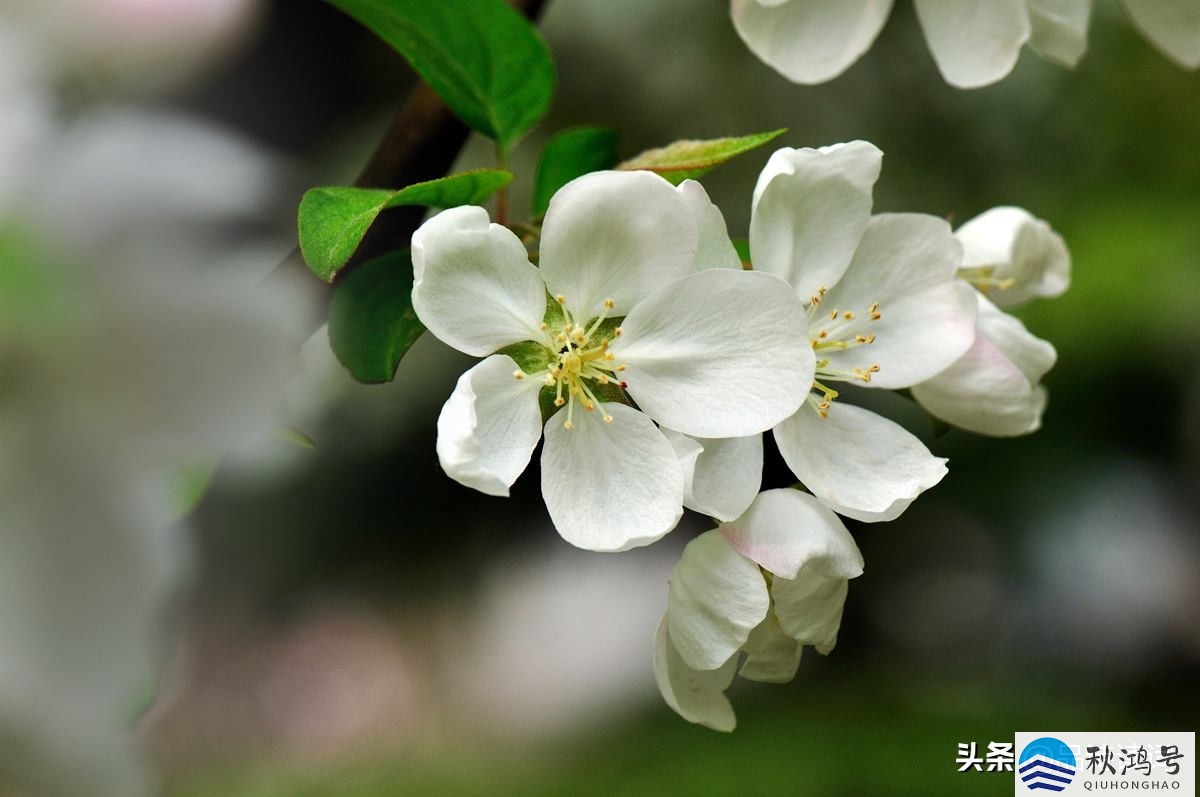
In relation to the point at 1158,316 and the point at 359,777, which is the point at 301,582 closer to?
the point at 359,777

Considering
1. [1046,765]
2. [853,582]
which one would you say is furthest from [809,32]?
[853,582]

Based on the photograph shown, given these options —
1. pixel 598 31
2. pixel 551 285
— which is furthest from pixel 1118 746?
pixel 598 31

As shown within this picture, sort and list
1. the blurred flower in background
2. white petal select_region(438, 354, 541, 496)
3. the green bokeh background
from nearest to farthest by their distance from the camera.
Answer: the blurred flower in background → white petal select_region(438, 354, 541, 496) → the green bokeh background

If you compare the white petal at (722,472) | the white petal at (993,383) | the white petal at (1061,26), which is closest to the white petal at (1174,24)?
the white petal at (1061,26)

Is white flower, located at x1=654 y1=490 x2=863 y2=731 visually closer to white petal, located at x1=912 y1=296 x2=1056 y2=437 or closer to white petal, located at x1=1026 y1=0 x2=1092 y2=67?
white petal, located at x1=912 y1=296 x2=1056 y2=437

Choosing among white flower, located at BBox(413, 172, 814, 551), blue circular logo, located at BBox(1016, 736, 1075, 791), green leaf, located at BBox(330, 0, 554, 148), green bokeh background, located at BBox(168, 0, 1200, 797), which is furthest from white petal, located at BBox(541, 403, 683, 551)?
green bokeh background, located at BBox(168, 0, 1200, 797)

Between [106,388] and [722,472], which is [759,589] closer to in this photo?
[722,472]
